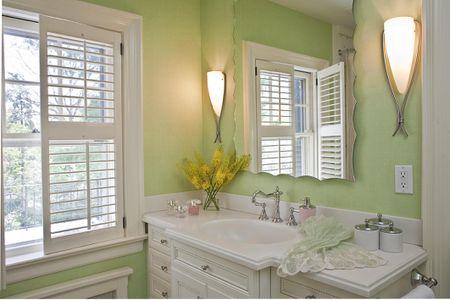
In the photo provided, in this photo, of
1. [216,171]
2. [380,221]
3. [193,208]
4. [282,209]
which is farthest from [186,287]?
[380,221]

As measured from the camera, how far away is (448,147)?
126 centimetres

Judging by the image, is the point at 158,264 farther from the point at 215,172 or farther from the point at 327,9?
the point at 327,9

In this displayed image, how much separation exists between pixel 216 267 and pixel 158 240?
654 mm

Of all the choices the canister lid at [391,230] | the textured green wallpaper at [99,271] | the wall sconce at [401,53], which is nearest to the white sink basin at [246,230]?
the canister lid at [391,230]

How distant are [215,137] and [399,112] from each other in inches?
48.7

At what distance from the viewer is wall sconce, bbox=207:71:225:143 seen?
2.21m

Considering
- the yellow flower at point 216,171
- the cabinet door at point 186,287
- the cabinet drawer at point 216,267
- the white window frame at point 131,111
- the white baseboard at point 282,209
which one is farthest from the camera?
the yellow flower at point 216,171

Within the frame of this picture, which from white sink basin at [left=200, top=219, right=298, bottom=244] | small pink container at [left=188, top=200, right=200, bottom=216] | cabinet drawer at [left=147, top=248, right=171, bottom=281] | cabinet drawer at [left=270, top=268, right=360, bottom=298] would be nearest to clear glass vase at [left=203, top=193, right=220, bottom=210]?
small pink container at [left=188, top=200, right=200, bottom=216]

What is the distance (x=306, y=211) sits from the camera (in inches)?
63.7

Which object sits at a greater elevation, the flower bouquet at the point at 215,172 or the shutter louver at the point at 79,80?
the shutter louver at the point at 79,80

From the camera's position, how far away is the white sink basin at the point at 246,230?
1.69m

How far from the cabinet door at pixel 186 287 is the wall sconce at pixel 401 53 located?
3.63ft

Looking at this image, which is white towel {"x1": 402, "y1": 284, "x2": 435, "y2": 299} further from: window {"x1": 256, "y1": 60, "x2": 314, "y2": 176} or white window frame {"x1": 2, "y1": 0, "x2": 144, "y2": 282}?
white window frame {"x1": 2, "y1": 0, "x2": 144, "y2": 282}

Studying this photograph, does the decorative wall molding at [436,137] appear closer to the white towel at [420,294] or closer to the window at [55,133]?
the white towel at [420,294]
